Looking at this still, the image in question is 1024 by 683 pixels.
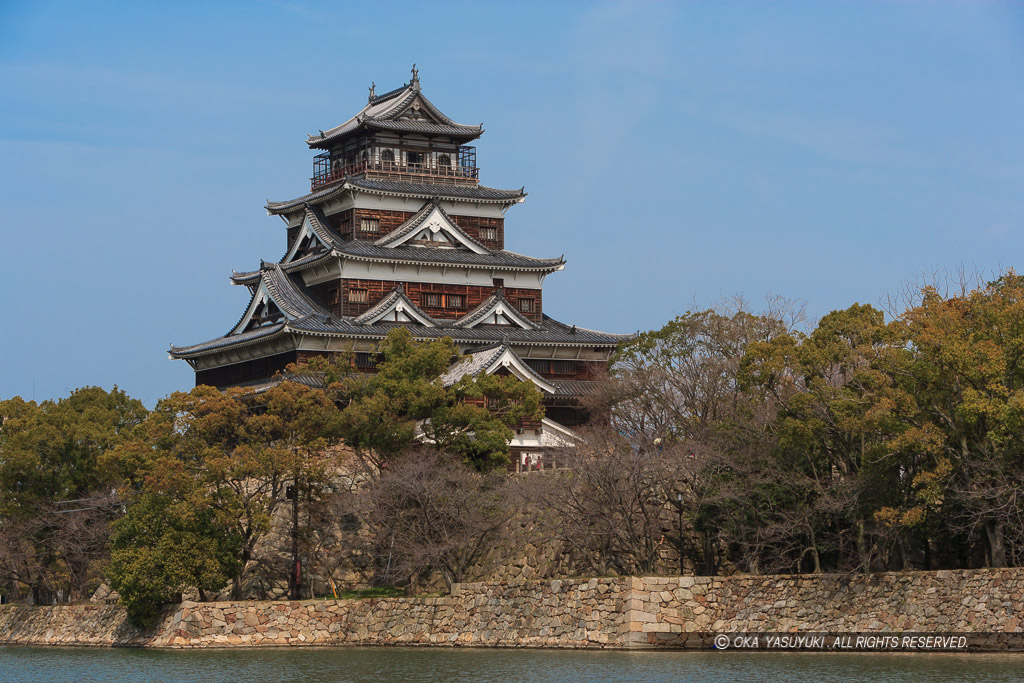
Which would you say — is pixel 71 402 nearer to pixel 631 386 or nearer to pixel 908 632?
pixel 631 386

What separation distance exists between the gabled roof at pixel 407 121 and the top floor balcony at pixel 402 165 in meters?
0.82

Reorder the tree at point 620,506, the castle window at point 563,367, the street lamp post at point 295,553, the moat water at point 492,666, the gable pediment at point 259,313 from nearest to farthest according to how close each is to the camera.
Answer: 1. the moat water at point 492,666
2. the tree at point 620,506
3. the street lamp post at point 295,553
4. the gable pediment at point 259,313
5. the castle window at point 563,367

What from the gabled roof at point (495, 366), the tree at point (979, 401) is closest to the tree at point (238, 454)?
the gabled roof at point (495, 366)

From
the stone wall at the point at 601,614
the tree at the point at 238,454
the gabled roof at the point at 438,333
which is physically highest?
the gabled roof at the point at 438,333

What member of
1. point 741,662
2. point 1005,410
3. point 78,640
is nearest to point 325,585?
point 78,640

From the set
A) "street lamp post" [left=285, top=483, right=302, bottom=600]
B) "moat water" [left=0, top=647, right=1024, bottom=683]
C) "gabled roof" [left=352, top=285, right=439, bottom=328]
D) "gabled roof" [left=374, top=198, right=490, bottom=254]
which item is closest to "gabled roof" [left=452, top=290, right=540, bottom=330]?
"gabled roof" [left=352, top=285, right=439, bottom=328]

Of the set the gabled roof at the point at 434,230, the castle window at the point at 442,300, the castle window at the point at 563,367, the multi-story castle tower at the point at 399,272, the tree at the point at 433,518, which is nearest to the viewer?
the tree at the point at 433,518

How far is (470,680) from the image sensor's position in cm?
2752

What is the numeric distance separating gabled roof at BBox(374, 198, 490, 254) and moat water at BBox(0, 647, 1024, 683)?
19919 mm

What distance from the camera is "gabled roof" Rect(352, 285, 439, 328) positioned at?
49562 mm

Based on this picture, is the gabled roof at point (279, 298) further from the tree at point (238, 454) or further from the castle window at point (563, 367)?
the tree at point (238, 454)

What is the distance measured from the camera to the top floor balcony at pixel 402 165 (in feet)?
178

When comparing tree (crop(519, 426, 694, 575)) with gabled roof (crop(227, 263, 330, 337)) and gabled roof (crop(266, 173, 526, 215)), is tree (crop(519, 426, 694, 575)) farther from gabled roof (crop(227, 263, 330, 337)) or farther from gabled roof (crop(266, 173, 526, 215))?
gabled roof (crop(266, 173, 526, 215))

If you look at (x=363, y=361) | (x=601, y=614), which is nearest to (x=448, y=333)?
(x=363, y=361)
